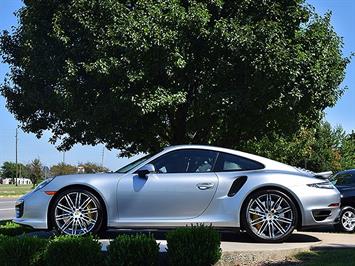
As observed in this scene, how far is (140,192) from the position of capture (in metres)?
7.12

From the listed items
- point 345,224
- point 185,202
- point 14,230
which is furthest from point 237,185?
point 345,224

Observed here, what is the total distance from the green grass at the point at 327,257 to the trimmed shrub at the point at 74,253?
2.46 m

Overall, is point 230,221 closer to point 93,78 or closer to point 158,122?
point 93,78

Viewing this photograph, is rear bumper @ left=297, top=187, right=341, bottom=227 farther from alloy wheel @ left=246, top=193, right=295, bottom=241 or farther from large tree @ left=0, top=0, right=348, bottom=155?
large tree @ left=0, top=0, right=348, bottom=155

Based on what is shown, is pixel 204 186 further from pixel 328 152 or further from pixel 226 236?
pixel 328 152

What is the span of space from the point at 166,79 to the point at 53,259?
593 centimetres

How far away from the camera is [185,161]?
7.43 m

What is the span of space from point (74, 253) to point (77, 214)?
121 cm

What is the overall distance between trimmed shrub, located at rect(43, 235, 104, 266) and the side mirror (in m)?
1.39

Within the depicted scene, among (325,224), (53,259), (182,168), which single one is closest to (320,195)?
(325,224)

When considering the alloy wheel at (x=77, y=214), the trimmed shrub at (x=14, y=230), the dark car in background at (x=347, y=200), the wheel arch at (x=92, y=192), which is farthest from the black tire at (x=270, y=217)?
the dark car in background at (x=347, y=200)

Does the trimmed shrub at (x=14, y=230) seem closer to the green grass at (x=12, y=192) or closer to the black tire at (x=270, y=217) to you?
the black tire at (x=270, y=217)

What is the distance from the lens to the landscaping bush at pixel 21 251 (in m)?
6.16

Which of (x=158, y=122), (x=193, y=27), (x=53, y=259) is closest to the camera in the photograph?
(x=53, y=259)
